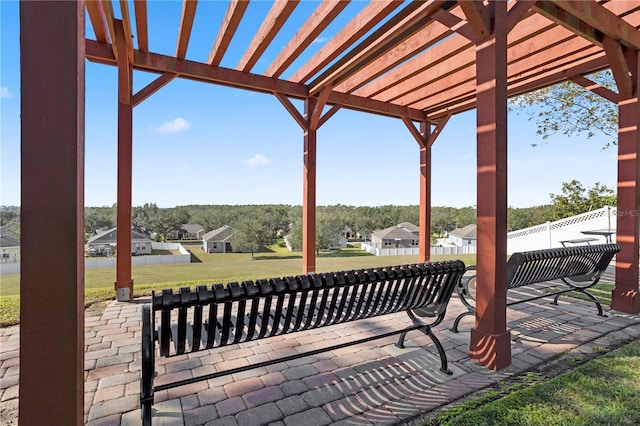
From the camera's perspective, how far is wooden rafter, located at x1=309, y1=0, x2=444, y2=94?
298 centimetres

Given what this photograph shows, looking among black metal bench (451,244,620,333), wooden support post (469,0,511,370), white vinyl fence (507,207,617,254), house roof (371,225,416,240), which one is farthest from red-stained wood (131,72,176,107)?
house roof (371,225,416,240)

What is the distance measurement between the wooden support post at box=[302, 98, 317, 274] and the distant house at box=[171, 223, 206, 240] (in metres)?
21.8

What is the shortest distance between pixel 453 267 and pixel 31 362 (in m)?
2.30

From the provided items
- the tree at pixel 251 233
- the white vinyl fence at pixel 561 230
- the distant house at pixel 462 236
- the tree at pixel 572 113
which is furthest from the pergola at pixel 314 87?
the tree at pixel 251 233

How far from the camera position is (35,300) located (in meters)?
0.98

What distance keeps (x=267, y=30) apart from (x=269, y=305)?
3.00m

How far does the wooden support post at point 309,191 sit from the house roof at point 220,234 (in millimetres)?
27202

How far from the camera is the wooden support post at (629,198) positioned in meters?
3.39

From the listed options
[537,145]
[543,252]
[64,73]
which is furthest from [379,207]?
[64,73]

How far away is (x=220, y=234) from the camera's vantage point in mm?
31891

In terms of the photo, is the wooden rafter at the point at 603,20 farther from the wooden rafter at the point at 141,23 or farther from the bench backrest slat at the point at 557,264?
the wooden rafter at the point at 141,23

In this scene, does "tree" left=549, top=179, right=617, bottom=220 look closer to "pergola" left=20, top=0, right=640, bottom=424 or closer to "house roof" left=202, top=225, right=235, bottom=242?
"pergola" left=20, top=0, right=640, bottom=424

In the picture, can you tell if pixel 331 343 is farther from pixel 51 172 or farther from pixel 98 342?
pixel 51 172

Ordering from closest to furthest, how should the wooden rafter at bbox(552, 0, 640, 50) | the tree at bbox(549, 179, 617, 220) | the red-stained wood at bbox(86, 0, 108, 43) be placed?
1. the wooden rafter at bbox(552, 0, 640, 50)
2. the red-stained wood at bbox(86, 0, 108, 43)
3. the tree at bbox(549, 179, 617, 220)
